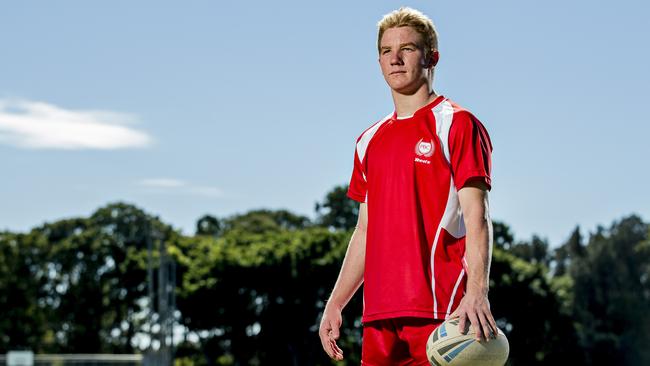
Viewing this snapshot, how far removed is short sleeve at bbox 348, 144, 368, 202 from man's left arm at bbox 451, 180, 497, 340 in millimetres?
666

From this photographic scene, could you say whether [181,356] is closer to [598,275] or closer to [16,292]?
[16,292]

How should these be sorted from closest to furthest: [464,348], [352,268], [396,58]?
[464,348], [396,58], [352,268]

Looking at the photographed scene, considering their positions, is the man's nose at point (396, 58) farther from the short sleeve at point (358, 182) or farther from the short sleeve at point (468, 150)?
the short sleeve at point (358, 182)

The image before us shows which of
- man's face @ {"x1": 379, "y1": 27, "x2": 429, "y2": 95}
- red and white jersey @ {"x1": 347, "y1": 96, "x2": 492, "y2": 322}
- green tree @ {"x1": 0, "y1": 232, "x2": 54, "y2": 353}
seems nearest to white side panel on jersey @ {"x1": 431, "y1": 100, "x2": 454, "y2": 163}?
red and white jersey @ {"x1": 347, "y1": 96, "x2": 492, "y2": 322}

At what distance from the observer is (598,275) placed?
89875mm

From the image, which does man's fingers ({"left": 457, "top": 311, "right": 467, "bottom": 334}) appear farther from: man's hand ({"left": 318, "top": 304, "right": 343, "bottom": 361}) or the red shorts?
man's hand ({"left": 318, "top": 304, "right": 343, "bottom": 361})

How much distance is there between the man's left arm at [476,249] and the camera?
4.81 meters

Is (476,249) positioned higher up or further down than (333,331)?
higher up

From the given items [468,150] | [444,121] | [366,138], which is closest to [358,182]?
[366,138]

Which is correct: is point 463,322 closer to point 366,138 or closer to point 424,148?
point 424,148

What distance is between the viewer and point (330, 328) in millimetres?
5738

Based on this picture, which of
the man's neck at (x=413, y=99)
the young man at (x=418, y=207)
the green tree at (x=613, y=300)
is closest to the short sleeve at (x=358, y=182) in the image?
the young man at (x=418, y=207)

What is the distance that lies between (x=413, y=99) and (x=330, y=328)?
120cm

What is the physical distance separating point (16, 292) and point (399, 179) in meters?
82.3
